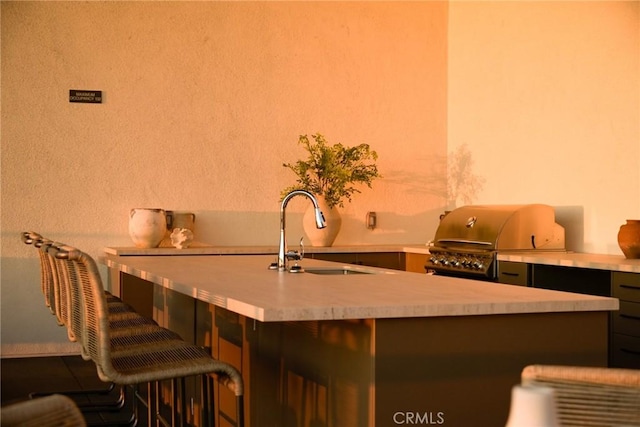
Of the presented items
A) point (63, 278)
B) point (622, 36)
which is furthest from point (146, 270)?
point (622, 36)

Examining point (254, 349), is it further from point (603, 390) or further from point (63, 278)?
point (603, 390)

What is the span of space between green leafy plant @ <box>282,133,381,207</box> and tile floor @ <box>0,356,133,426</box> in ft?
6.41

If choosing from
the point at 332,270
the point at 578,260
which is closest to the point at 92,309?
the point at 332,270

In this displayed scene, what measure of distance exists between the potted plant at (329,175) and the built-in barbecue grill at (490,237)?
3.17 ft

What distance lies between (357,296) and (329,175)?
13.0 ft

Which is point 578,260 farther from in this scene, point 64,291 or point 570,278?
point 64,291

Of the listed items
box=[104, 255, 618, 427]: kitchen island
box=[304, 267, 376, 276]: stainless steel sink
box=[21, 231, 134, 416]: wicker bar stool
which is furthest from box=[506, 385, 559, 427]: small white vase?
box=[304, 267, 376, 276]: stainless steel sink

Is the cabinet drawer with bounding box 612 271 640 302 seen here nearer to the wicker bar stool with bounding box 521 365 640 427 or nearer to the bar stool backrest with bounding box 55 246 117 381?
the bar stool backrest with bounding box 55 246 117 381

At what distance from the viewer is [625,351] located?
447cm

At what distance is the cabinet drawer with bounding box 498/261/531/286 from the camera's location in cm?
533

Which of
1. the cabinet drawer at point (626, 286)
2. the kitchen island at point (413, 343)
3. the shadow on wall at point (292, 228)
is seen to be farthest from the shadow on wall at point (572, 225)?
the kitchen island at point (413, 343)

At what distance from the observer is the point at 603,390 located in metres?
1.38

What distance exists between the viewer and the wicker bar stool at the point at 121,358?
2830 millimetres

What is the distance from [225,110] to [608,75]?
2.77 meters
